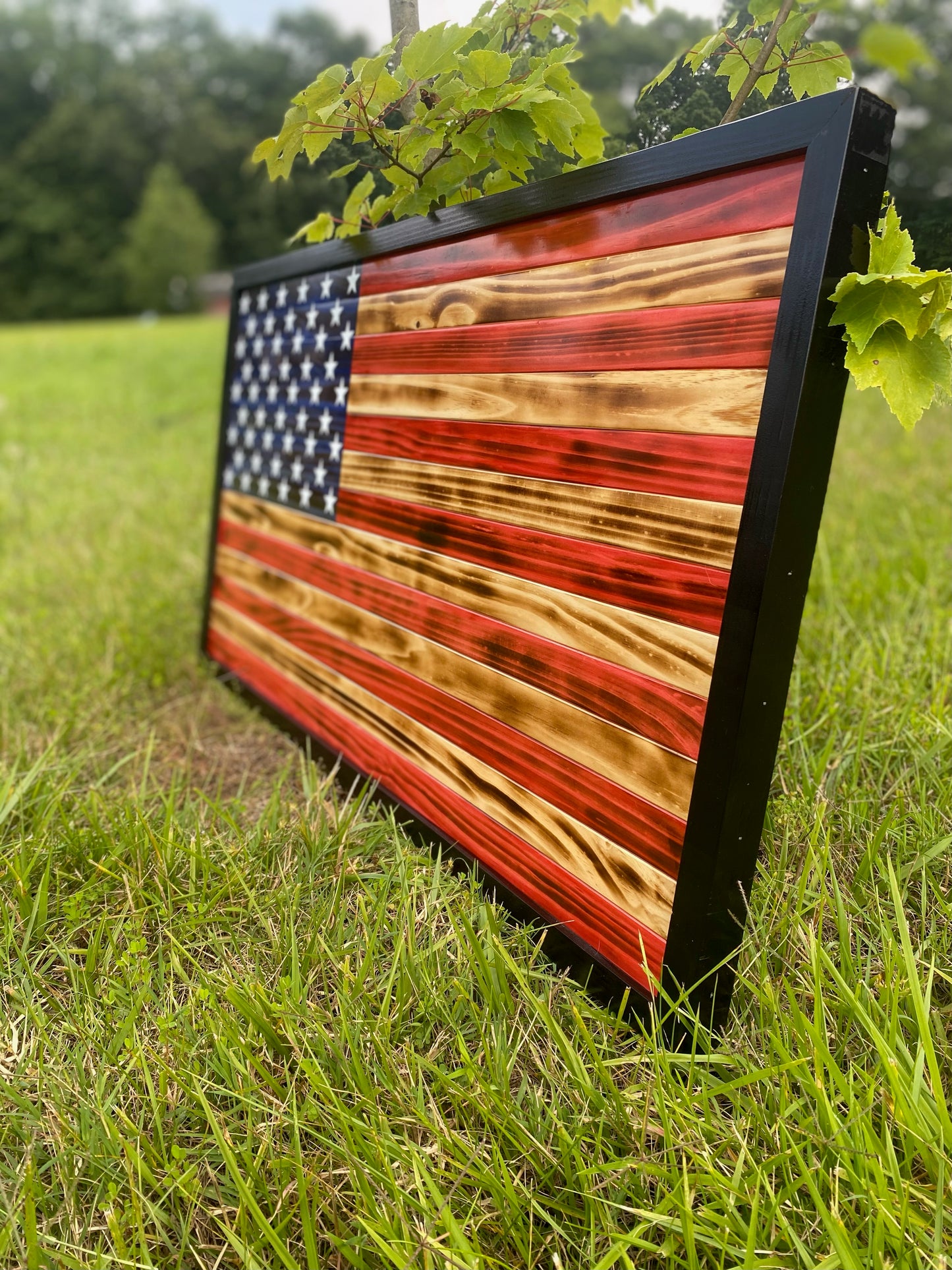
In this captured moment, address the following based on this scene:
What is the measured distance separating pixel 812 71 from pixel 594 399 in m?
0.70

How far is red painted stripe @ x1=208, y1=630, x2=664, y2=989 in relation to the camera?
149 cm

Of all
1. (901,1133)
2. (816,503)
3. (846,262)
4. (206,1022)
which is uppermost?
(846,262)

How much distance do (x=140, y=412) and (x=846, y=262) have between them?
856cm

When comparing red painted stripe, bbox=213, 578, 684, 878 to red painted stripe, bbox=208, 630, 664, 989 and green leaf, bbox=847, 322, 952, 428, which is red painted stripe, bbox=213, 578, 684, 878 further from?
green leaf, bbox=847, 322, 952, 428

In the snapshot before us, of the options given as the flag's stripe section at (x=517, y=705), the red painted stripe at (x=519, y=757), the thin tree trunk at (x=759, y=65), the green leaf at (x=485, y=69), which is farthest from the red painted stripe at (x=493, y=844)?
the green leaf at (x=485, y=69)

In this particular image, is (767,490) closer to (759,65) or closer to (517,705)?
(517,705)

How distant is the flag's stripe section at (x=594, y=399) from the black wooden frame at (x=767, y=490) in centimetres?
8

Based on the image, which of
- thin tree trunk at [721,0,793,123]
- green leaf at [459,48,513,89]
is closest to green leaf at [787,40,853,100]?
thin tree trunk at [721,0,793,123]

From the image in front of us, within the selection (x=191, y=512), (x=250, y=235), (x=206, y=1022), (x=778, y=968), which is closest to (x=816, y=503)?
(x=778, y=968)

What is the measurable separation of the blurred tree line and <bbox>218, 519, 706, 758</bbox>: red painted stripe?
91.3 ft

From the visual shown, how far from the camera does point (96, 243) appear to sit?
120 feet

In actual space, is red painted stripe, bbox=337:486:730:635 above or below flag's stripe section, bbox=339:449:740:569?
Answer: below

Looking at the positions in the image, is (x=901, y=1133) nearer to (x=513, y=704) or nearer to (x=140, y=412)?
(x=513, y=704)

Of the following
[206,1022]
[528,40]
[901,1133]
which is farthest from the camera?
[528,40]
